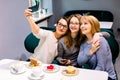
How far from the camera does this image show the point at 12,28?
8.91 ft

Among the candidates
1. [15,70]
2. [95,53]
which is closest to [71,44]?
[95,53]

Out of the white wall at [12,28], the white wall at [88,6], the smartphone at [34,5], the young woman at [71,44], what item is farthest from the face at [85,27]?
the white wall at [88,6]

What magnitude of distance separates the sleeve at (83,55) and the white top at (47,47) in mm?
307

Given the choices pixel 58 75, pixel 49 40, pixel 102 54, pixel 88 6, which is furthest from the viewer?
pixel 88 6

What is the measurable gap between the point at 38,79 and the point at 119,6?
11.1 feet

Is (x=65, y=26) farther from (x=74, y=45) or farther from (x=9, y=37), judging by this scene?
(x=9, y=37)

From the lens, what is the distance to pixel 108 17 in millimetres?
4492

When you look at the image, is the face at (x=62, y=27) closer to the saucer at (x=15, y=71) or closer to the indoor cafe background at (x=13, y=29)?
the saucer at (x=15, y=71)

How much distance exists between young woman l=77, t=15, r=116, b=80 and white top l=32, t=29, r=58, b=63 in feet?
1.02

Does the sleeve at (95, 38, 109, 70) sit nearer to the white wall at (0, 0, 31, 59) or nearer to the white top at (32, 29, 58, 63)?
the white top at (32, 29, 58, 63)

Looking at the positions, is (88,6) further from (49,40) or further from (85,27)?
(85,27)

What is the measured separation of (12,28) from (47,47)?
0.68 m

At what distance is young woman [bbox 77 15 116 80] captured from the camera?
6.37 ft

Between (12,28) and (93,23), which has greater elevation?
(93,23)
